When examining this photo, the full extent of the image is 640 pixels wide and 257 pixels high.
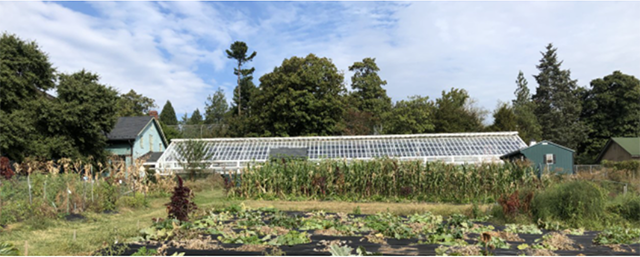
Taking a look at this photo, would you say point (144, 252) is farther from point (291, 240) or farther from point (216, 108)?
point (216, 108)

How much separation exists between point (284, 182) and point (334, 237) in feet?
31.4

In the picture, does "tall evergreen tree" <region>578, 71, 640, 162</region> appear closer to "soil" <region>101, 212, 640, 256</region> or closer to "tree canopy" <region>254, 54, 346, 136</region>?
"tree canopy" <region>254, 54, 346, 136</region>

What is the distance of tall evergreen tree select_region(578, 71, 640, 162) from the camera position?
138 ft

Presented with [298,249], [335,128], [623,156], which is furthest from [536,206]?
[623,156]

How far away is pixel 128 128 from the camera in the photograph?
2911cm

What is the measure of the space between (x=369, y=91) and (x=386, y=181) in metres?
28.6

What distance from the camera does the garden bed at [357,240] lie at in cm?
610

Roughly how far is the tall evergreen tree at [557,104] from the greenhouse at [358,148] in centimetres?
2490

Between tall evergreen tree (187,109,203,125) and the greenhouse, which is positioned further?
tall evergreen tree (187,109,203,125)

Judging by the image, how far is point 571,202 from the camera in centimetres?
961

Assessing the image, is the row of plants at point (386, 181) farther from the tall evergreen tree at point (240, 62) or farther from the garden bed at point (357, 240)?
the tall evergreen tree at point (240, 62)

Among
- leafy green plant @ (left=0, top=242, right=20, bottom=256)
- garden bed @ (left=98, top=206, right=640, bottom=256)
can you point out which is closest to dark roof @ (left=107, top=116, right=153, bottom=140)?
garden bed @ (left=98, top=206, right=640, bottom=256)

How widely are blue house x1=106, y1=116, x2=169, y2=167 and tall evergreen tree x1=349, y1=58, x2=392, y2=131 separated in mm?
19515

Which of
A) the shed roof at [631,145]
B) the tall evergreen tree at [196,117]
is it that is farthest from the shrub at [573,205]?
the tall evergreen tree at [196,117]
